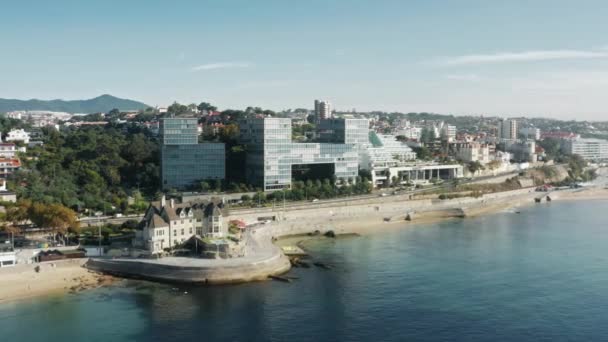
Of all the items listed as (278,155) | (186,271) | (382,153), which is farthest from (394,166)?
(186,271)

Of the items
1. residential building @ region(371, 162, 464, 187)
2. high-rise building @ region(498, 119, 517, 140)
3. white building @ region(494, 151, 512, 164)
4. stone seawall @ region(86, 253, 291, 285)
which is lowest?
stone seawall @ region(86, 253, 291, 285)

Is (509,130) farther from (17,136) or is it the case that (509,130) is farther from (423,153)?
(17,136)

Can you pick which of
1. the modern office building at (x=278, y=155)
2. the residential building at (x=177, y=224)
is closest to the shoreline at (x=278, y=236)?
the residential building at (x=177, y=224)

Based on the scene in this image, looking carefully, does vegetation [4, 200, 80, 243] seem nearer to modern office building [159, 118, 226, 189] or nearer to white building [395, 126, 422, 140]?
modern office building [159, 118, 226, 189]

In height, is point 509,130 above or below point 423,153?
above

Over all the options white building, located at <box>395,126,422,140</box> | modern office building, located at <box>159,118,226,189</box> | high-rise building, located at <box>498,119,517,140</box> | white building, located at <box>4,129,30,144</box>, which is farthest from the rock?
high-rise building, located at <box>498,119,517,140</box>

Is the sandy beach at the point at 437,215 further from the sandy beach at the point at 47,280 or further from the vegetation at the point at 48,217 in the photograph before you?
the sandy beach at the point at 47,280

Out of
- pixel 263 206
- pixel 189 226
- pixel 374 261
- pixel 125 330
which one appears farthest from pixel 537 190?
pixel 125 330
